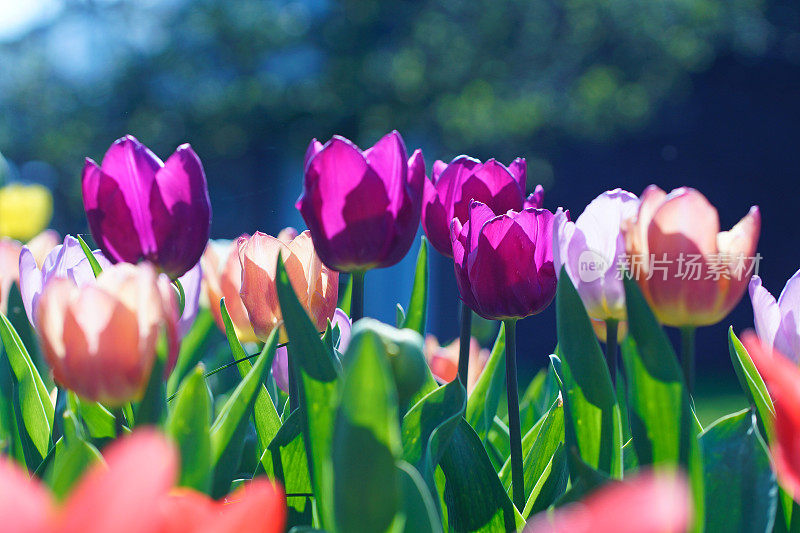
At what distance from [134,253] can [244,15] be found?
590cm

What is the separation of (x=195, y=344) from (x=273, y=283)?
33 centimetres

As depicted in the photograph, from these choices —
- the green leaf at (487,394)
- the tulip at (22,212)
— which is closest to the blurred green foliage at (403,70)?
the tulip at (22,212)

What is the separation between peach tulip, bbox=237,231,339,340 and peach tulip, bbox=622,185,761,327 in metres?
0.22

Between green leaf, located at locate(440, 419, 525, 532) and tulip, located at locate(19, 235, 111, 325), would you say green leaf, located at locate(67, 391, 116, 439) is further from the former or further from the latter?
green leaf, located at locate(440, 419, 525, 532)

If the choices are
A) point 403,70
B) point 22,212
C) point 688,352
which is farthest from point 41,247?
point 403,70

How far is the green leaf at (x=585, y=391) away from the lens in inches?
17.3

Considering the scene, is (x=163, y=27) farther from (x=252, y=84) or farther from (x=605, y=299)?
(x=605, y=299)

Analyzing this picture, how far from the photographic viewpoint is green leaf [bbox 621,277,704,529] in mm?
395

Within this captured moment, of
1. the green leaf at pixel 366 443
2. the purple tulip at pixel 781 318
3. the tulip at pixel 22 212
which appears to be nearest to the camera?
the green leaf at pixel 366 443

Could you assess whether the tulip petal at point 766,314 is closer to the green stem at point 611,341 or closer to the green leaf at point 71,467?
the green stem at point 611,341

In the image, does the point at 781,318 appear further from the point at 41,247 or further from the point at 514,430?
the point at 41,247

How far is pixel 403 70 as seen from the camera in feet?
18.0

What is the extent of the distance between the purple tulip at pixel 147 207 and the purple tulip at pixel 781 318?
1.16 ft

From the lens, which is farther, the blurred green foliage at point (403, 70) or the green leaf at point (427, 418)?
the blurred green foliage at point (403, 70)
